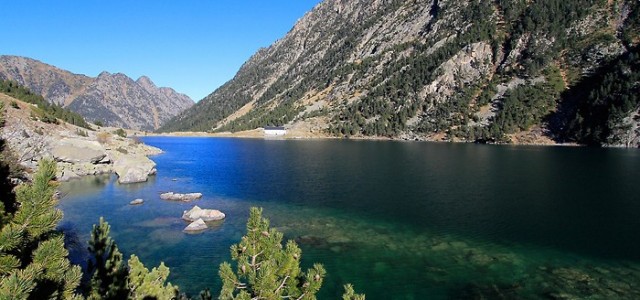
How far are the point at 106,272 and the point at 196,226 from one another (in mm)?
32890

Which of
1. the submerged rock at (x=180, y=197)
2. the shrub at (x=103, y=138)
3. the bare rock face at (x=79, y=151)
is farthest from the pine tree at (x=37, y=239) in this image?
the shrub at (x=103, y=138)

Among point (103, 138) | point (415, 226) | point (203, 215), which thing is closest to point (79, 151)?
point (103, 138)

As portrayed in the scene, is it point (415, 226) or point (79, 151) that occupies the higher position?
point (79, 151)

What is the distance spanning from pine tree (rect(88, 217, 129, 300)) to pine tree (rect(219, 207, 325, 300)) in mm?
3629

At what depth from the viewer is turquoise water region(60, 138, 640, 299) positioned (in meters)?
32.5

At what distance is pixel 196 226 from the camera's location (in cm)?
4672

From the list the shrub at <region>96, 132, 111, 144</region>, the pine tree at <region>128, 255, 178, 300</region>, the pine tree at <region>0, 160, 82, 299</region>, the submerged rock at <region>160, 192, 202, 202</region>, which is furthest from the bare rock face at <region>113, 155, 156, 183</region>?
the pine tree at <region>0, 160, 82, 299</region>

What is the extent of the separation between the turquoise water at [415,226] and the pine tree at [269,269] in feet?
52.8

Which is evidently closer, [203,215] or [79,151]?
[203,215]

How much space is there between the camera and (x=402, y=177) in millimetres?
85188

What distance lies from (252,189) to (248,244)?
60233mm

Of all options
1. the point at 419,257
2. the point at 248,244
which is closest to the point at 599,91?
the point at 419,257

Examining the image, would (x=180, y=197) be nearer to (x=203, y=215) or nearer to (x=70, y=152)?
(x=203, y=215)

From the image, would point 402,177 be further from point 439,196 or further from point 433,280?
point 433,280
